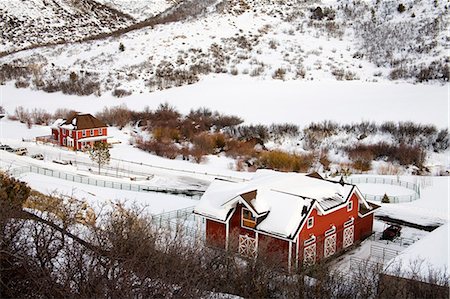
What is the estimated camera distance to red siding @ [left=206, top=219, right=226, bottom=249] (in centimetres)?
1981

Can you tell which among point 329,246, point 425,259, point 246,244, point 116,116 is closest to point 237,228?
point 246,244

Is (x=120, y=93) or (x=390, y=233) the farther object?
(x=120, y=93)

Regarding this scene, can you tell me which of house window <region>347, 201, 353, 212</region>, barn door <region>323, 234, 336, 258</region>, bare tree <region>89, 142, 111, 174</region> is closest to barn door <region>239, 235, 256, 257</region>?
barn door <region>323, 234, 336, 258</region>

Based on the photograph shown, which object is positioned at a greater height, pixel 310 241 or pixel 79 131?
pixel 79 131

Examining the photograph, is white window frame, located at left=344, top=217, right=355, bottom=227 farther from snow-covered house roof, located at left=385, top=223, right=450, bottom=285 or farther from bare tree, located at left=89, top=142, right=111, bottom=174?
bare tree, located at left=89, top=142, right=111, bottom=174

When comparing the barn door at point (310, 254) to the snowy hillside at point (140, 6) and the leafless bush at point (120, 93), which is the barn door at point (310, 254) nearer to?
the leafless bush at point (120, 93)

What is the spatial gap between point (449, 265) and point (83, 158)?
87.0 ft

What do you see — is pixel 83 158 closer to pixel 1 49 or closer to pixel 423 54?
pixel 423 54

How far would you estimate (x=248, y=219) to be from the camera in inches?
777

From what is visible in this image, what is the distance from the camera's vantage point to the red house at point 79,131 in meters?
38.5

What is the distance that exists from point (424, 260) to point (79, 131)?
28.1 metres

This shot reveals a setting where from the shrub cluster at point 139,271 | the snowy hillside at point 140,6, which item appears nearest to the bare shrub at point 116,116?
the shrub cluster at point 139,271

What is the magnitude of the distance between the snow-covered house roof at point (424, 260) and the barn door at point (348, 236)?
3802 mm

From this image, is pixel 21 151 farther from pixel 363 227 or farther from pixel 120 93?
pixel 363 227
